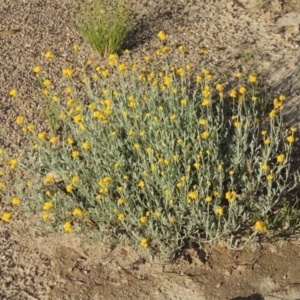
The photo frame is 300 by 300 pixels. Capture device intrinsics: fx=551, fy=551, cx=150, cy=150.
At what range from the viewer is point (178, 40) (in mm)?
5840

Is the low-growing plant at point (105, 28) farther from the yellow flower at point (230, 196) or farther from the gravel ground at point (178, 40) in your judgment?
the yellow flower at point (230, 196)

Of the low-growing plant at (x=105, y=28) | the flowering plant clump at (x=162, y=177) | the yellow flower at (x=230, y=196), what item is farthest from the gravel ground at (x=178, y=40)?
the yellow flower at (x=230, y=196)

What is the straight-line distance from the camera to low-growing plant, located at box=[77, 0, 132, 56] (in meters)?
5.53

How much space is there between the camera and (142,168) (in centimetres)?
416

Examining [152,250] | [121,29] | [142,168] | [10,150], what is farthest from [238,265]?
[121,29]

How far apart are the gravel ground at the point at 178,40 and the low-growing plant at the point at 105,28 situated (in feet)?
0.49

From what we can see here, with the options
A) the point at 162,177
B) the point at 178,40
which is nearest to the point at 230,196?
the point at 162,177

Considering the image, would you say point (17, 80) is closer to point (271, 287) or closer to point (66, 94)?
point (66, 94)

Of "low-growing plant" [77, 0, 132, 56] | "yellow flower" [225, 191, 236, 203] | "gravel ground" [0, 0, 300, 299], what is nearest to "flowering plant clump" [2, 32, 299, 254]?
"yellow flower" [225, 191, 236, 203]

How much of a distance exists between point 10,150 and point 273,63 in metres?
2.69

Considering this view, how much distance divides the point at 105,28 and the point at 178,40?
0.80 m

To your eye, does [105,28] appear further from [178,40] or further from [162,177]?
[162,177]

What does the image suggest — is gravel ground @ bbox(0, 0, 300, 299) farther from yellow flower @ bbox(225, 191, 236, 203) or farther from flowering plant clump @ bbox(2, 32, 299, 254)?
yellow flower @ bbox(225, 191, 236, 203)

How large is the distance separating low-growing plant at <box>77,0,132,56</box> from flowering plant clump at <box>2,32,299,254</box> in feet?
3.95
